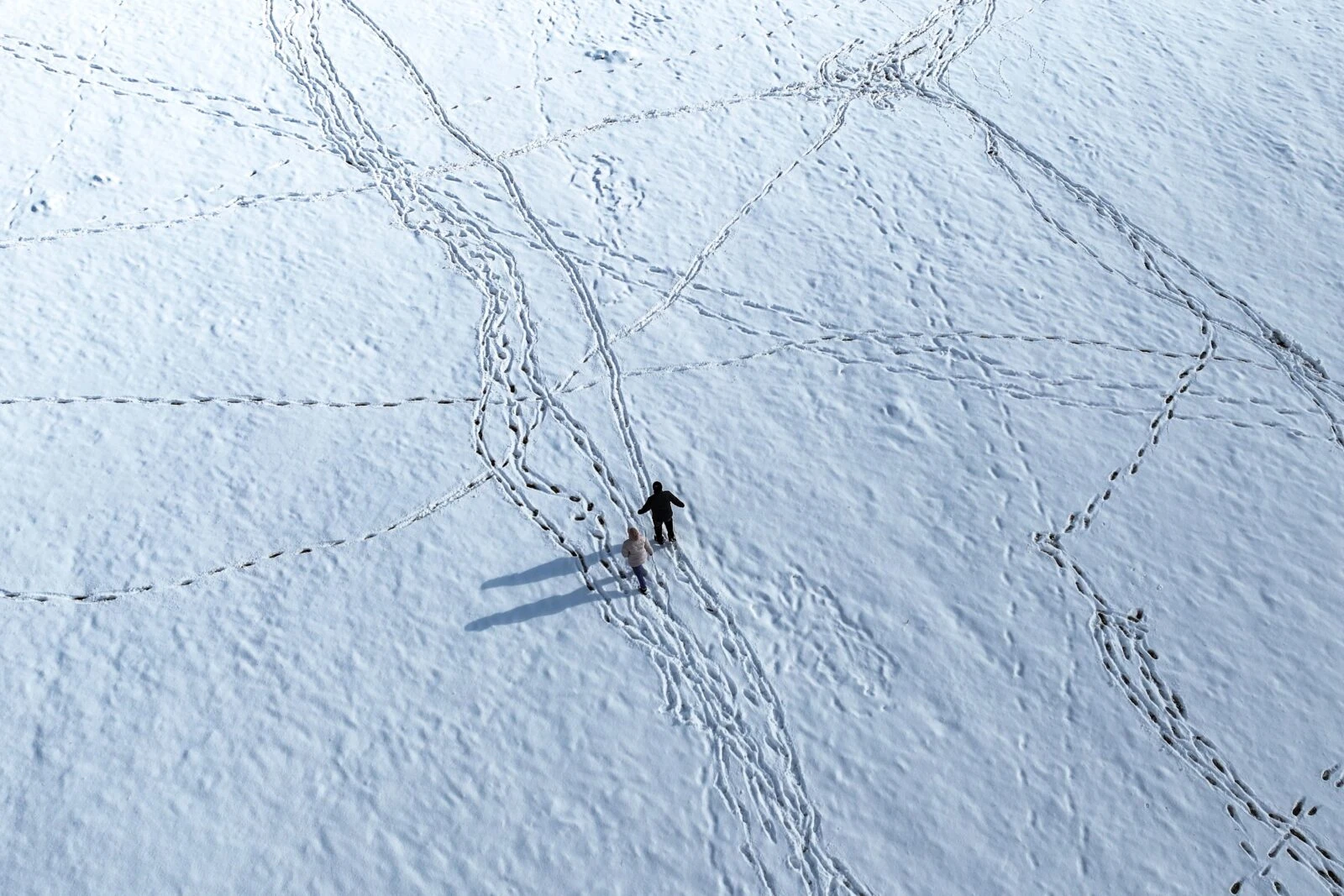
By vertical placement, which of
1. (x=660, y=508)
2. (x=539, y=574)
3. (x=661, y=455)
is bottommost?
(x=539, y=574)

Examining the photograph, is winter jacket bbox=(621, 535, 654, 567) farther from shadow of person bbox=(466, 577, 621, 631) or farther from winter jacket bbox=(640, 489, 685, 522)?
shadow of person bbox=(466, 577, 621, 631)

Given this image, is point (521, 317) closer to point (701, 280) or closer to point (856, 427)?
point (701, 280)

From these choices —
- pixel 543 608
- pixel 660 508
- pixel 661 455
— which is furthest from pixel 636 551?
pixel 661 455

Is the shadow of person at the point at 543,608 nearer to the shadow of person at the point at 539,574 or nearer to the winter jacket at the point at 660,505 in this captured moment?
the shadow of person at the point at 539,574

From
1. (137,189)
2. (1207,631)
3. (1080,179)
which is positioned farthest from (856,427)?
(137,189)

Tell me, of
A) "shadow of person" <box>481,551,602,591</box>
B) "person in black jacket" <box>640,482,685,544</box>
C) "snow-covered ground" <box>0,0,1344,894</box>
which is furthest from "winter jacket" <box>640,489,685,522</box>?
"shadow of person" <box>481,551,602,591</box>

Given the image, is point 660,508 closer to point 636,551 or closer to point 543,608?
point 636,551
